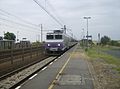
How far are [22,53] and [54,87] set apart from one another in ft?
43.8

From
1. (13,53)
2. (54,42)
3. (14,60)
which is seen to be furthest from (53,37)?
(13,53)

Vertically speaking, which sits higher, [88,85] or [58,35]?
[58,35]

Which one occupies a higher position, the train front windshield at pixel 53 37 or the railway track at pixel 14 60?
the train front windshield at pixel 53 37

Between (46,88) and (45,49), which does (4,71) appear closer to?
(46,88)

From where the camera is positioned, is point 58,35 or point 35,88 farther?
point 58,35

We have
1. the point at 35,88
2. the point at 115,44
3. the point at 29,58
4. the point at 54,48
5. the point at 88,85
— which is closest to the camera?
the point at 35,88

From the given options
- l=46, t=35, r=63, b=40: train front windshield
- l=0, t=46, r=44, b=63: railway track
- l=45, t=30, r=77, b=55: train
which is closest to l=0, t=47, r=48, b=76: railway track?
l=0, t=46, r=44, b=63: railway track

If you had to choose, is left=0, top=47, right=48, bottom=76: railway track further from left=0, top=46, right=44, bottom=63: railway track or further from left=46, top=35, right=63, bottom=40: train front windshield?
left=46, top=35, right=63, bottom=40: train front windshield

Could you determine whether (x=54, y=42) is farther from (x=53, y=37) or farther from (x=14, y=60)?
(x=14, y=60)

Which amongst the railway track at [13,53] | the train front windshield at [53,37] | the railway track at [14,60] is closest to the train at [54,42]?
the train front windshield at [53,37]

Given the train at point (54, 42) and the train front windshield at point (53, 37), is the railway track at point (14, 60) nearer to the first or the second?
the train at point (54, 42)

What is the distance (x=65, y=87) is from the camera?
41.4ft

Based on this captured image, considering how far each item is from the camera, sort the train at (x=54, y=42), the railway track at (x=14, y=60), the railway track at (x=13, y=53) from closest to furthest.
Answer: the railway track at (x=14, y=60)
the railway track at (x=13, y=53)
the train at (x=54, y=42)

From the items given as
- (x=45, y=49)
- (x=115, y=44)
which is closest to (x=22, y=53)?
(x=45, y=49)
